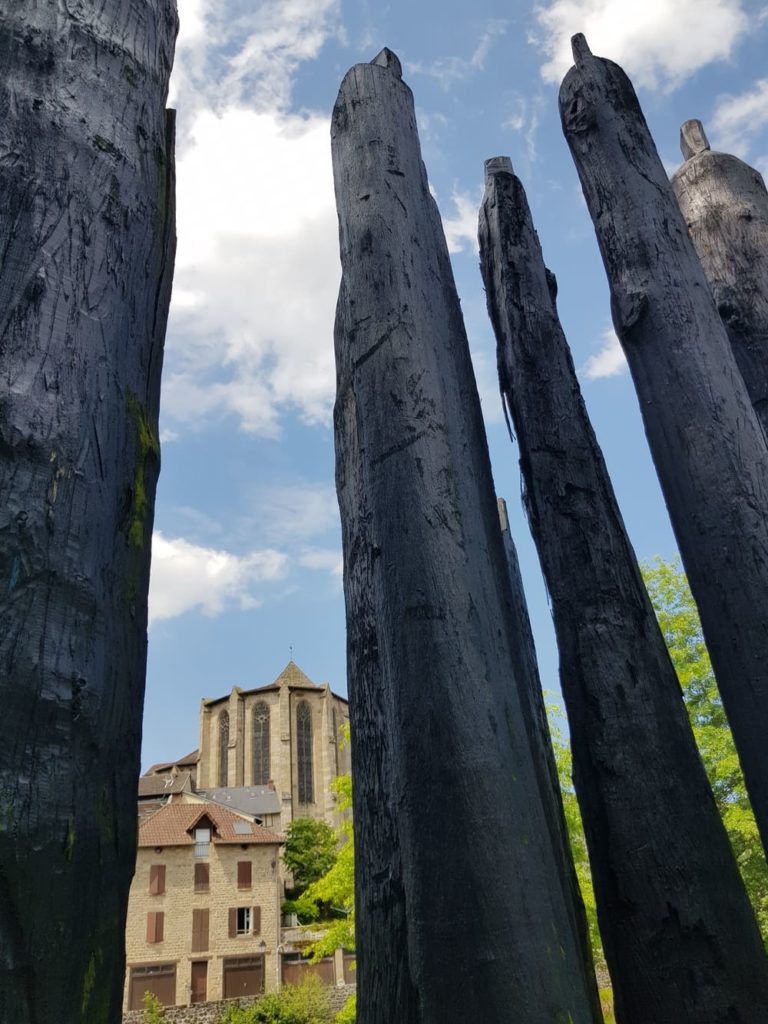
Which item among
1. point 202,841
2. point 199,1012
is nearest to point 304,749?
point 202,841

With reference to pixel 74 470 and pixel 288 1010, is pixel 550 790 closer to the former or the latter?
pixel 74 470

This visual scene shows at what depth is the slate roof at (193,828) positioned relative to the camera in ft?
103

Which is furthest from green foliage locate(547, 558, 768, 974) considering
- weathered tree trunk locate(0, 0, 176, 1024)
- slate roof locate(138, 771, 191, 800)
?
slate roof locate(138, 771, 191, 800)

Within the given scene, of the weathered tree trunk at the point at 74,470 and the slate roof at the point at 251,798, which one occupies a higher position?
the slate roof at the point at 251,798

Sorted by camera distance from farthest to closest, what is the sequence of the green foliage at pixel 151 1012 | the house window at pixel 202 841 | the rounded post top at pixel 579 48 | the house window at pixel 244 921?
the house window at pixel 202 841
the house window at pixel 244 921
the green foliage at pixel 151 1012
the rounded post top at pixel 579 48

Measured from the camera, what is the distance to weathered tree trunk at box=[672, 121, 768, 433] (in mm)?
3928

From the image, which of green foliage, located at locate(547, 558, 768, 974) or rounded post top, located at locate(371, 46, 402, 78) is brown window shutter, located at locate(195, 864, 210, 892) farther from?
rounded post top, located at locate(371, 46, 402, 78)

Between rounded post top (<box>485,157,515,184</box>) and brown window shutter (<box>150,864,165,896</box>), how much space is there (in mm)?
31757

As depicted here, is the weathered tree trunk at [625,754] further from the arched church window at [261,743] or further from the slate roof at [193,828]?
the arched church window at [261,743]

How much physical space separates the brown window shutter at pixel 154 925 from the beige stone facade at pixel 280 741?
25.4 meters

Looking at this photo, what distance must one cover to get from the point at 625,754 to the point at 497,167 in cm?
293

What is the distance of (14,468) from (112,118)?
33.1 inches

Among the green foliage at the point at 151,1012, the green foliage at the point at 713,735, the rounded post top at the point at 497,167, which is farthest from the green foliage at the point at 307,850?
the rounded post top at the point at 497,167

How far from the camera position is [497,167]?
4.08 m
